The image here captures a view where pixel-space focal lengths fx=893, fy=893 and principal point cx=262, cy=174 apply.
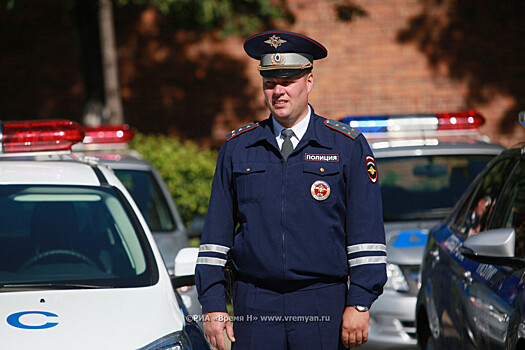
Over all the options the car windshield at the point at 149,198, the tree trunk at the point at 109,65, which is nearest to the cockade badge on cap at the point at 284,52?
the car windshield at the point at 149,198

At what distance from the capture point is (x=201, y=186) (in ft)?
33.7

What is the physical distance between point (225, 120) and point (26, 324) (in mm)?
10427

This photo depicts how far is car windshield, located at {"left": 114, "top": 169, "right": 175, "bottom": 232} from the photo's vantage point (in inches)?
278

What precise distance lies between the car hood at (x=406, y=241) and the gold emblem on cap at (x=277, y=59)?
2830 mm

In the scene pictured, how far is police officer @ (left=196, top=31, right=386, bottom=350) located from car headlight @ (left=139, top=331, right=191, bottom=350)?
0.82 feet

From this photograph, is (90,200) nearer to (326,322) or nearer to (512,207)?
(326,322)

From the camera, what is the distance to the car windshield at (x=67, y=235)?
4.54 m

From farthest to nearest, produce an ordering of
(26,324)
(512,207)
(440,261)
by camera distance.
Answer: (440,261), (512,207), (26,324)

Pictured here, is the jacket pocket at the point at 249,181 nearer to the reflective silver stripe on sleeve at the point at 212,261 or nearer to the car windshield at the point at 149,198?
the reflective silver stripe on sleeve at the point at 212,261

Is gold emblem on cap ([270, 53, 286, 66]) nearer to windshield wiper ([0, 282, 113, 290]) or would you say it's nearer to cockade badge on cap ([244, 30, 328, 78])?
cockade badge on cap ([244, 30, 328, 78])

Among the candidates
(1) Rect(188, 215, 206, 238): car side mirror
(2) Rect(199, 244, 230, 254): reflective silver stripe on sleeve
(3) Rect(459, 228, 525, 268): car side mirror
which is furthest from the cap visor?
(1) Rect(188, 215, 206, 238): car side mirror

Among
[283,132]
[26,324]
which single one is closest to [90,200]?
[26,324]

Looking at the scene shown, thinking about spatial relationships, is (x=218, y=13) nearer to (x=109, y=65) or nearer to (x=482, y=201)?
(x=109, y=65)

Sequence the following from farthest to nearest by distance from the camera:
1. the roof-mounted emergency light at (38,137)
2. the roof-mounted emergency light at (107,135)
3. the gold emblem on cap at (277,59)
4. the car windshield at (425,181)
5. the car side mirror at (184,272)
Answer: the roof-mounted emergency light at (107,135), the car windshield at (425,181), the roof-mounted emergency light at (38,137), the car side mirror at (184,272), the gold emblem on cap at (277,59)
